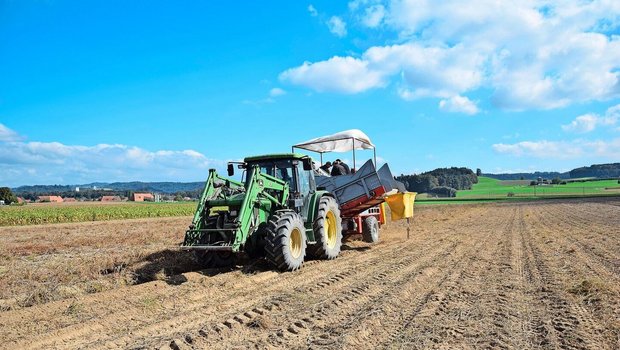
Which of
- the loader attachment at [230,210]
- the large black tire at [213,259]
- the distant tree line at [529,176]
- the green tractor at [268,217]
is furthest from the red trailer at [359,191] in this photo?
the distant tree line at [529,176]

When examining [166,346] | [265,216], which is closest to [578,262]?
[265,216]

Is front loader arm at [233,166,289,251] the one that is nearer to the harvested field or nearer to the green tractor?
the green tractor

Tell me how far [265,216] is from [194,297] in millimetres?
3077

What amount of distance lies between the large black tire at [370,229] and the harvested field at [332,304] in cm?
355

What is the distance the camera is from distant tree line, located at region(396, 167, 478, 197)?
3004 inches

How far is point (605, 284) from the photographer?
23.5ft

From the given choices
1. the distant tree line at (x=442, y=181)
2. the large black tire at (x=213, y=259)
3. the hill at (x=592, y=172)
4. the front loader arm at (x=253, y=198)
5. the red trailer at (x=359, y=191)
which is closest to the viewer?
the front loader arm at (x=253, y=198)

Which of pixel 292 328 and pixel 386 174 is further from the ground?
pixel 386 174

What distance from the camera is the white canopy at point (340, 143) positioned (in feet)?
48.8

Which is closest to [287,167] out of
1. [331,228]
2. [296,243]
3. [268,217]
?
[268,217]

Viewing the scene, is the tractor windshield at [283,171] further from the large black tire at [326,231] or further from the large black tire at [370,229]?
the large black tire at [370,229]

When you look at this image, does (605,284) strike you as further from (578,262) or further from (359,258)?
(359,258)

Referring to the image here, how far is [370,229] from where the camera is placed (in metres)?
14.6

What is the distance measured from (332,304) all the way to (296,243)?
343 cm
